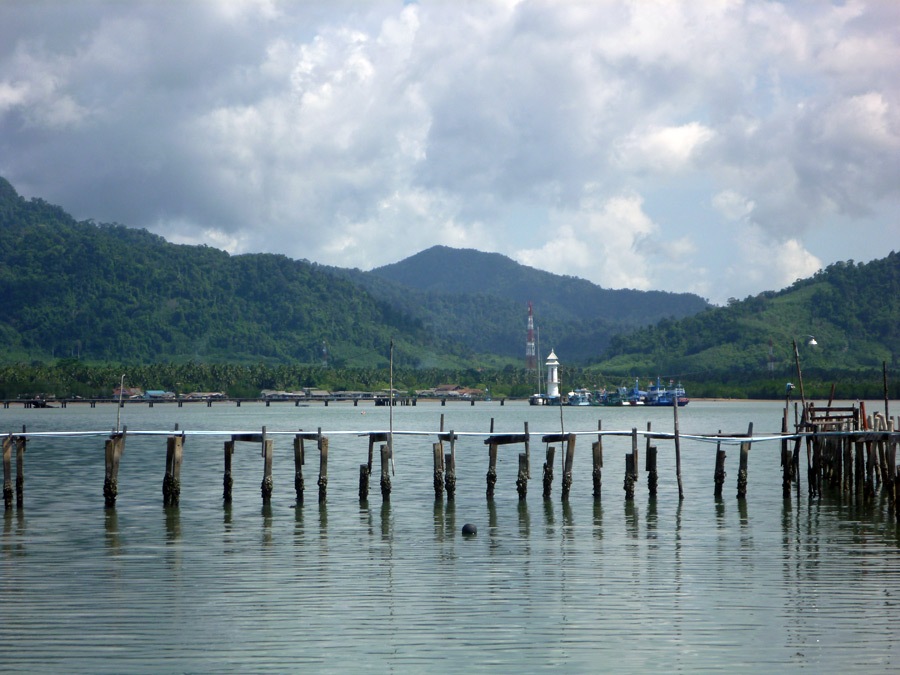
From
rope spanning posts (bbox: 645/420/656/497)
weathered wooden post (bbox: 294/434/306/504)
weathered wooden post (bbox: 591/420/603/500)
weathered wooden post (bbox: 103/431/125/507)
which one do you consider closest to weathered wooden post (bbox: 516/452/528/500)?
weathered wooden post (bbox: 591/420/603/500)

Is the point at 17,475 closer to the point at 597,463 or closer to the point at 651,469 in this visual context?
the point at 597,463

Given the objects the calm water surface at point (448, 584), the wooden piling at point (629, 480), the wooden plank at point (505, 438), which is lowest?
the calm water surface at point (448, 584)

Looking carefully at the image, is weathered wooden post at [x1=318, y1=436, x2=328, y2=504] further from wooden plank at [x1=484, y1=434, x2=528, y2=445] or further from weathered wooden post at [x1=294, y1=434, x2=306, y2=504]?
wooden plank at [x1=484, y1=434, x2=528, y2=445]

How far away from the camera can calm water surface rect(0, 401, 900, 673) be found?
15.9 metres

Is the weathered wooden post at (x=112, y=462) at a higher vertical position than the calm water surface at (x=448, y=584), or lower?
higher

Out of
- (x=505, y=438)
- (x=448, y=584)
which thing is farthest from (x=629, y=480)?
(x=448, y=584)

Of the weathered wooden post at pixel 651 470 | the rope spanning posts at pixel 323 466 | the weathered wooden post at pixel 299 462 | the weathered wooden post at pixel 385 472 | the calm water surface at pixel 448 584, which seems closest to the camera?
the calm water surface at pixel 448 584

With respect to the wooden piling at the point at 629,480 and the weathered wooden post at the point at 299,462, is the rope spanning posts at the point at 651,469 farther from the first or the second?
the weathered wooden post at the point at 299,462

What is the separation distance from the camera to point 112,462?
3281 cm

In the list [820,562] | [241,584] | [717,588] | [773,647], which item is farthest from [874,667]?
[241,584]

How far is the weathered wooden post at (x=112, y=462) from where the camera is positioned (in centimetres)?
3216

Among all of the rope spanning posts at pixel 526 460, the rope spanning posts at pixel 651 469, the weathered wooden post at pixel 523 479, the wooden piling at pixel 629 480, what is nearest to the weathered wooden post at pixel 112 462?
the rope spanning posts at pixel 526 460

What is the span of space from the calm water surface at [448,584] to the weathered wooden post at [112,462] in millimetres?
685

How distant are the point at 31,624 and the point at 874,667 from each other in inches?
487
